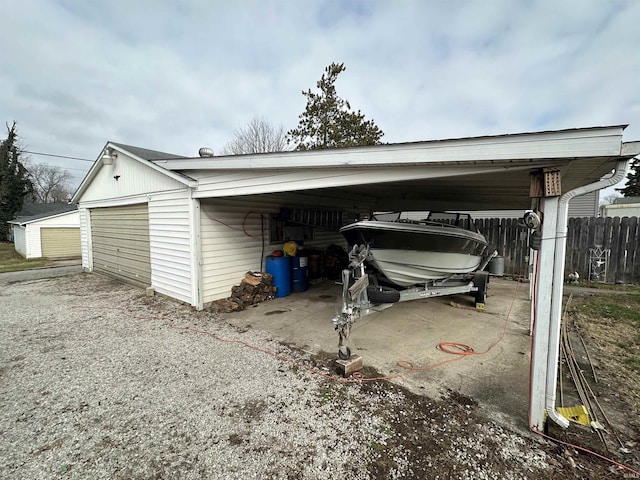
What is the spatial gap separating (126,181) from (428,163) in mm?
8334

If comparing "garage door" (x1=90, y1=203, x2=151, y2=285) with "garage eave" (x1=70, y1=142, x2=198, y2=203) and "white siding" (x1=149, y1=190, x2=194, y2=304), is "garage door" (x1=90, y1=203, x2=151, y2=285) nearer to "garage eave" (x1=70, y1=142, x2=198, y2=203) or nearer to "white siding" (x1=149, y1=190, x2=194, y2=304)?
"white siding" (x1=149, y1=190, x2=194, y2=304)

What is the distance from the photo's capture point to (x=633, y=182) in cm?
2045

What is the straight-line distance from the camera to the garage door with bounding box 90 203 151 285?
735 centimetres

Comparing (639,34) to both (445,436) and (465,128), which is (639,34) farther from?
(465,128)

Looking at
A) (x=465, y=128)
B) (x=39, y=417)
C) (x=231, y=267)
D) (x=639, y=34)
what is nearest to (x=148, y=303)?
(x=231, y=267)

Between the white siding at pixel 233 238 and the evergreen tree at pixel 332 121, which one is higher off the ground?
the evergreen tree at pixel 332 121

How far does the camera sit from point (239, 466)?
1.96 meters

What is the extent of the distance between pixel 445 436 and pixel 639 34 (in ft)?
26.1

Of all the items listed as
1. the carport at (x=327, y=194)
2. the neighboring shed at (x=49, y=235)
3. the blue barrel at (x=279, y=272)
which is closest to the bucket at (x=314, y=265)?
the carport at (x=327, y=194)

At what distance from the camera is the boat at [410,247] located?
4.00 metres

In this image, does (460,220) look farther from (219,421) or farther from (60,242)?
(60,242)

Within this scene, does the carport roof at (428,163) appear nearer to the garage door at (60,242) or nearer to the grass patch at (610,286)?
the grass patch at (610,286)

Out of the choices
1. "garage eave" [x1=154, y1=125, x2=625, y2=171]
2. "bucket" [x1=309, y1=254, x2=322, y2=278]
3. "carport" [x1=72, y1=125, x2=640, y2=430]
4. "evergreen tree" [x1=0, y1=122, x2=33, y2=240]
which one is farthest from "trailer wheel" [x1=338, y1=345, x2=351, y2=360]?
"evergreen tree" [x1=0, y1=122, x2=33, y2=240]

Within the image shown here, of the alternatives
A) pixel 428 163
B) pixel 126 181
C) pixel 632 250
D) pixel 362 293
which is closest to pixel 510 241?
pixel 632 250
